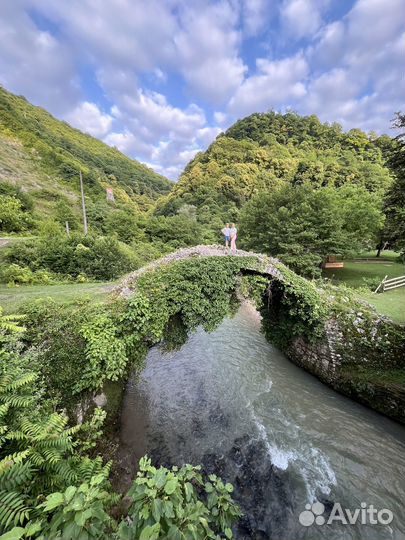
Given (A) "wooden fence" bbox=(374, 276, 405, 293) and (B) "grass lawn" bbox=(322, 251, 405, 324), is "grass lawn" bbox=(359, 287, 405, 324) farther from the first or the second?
(A) "wooden fence" bbox=(374, 276, 405, 293)

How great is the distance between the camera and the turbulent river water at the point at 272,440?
5421 millimetres

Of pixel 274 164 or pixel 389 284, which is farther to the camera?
pixel 274 164

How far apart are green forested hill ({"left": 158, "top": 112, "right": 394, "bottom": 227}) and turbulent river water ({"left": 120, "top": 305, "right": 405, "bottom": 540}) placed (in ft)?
131

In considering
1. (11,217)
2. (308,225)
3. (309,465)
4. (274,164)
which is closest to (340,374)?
(309,465)

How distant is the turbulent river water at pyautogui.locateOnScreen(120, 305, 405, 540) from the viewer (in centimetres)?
542

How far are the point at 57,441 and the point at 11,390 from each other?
129 cm

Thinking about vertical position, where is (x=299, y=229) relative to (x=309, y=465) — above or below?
above

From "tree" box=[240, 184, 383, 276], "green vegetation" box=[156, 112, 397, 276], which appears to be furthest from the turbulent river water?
"tree" box=[240, 184, 383, 276]

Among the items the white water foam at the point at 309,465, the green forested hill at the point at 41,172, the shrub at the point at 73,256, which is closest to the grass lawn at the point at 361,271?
the white water foam at the point at 309,465

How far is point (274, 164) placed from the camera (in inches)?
2378

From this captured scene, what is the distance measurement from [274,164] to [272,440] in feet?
207

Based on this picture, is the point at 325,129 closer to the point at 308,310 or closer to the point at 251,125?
the point at 251,125

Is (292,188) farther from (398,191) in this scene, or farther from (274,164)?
(274,164)

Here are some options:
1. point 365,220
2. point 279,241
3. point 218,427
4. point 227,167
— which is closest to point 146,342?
point 218,427
